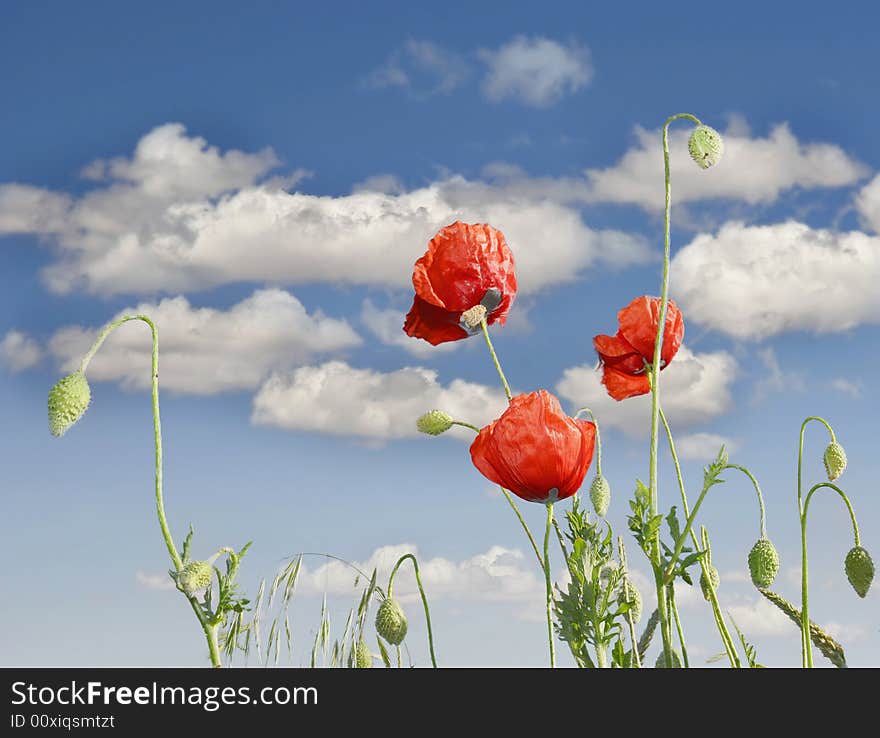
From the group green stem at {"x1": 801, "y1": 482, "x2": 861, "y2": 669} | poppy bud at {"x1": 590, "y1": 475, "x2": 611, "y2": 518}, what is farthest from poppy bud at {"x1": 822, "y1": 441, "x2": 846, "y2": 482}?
poppy bud at {"x1": 590, "y1": 475, "x2": 611, "y2": 518}

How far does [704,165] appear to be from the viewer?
221 cm

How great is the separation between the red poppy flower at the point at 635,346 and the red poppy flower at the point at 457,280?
252 mm

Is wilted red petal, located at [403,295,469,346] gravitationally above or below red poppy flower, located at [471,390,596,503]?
above

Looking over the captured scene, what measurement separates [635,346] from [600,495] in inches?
13.1

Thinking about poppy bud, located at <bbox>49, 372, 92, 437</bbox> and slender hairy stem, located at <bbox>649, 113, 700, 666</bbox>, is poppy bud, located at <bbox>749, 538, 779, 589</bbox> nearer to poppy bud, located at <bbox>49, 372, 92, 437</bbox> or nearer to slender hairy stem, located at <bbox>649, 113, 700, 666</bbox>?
slender hairy stem, located at <bbox>649, 113, 700, 666</bbox>

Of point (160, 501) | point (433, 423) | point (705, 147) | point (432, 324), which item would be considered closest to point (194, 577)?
point (160, 501)

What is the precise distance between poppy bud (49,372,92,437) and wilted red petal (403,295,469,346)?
2.76ft

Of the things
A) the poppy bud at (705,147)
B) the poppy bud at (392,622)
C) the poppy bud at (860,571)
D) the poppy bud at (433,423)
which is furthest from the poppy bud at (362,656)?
the poppy bud at (705,147)

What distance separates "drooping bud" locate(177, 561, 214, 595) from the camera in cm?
172

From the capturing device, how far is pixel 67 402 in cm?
182

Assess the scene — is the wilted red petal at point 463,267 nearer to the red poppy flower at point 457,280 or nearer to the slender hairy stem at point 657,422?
the red poppy flower at point 457,280

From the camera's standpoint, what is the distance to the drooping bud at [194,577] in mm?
1716
